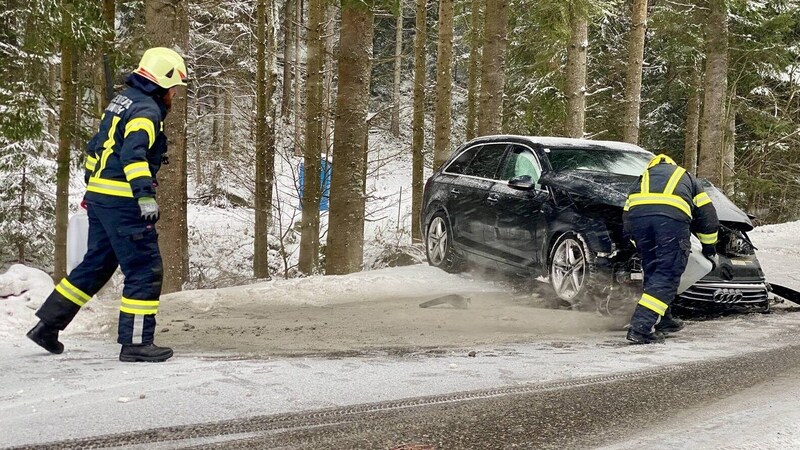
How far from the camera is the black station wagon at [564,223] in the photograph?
7664mm

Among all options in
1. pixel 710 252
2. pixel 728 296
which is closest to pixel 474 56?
pixel 728 296

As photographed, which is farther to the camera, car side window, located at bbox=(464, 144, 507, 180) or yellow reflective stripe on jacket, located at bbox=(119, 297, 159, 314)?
car side window, located at bbox=(464, 144, 507, 180)

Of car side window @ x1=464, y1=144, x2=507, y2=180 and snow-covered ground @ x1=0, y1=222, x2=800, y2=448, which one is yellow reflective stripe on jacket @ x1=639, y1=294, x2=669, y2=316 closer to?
snow-covered ground @ x1=0, y1=222, x2=800, y2=448

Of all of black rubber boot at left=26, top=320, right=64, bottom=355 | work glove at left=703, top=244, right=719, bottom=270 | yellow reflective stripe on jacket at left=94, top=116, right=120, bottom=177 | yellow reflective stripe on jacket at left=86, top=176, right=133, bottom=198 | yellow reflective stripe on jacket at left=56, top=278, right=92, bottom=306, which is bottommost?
black rubber boot at left=26, top=320, right=64, bottom=355

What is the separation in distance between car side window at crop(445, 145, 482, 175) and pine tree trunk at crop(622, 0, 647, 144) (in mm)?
7508

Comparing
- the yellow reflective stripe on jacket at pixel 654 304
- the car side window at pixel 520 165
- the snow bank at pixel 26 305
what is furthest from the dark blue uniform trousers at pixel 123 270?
the car side window at pixel 520 165

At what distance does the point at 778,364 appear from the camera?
6.09 metres

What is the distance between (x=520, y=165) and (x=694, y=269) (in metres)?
2.62

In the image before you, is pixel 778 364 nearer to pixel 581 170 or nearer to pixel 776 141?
pixel 581 170

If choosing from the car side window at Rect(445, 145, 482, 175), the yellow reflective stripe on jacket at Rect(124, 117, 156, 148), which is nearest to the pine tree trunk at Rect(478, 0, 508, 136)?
the car side window at Rect(445, 145, 482, 175)

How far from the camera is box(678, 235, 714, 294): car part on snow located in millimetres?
7383

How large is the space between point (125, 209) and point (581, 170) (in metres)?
5.12

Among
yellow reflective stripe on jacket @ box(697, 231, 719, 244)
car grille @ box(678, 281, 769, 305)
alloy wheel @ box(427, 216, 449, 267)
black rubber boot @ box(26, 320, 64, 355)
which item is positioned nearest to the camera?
black rubber boot @ box(26, 320, 64, 355)

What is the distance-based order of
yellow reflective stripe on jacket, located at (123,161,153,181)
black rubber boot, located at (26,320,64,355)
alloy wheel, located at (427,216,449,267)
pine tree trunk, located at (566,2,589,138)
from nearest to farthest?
1. yellow reflective stripe on jacket, located at (123,161,153,181)
2. black rubber boot, located at (26,320,64,355)
3. alloy wheel, located at (427,216,449,267)
4. pine tree trunk, located at (566,2,589,138)
